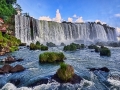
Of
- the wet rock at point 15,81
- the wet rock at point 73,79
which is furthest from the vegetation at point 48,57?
the wet rock at point 15,81

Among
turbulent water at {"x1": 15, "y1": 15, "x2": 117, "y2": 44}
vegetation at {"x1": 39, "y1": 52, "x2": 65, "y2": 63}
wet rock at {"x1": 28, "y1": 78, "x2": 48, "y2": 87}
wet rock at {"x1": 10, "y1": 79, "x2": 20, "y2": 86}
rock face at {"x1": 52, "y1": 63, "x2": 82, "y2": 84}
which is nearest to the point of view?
wet rock at {"x1": 28, "y1": 78, "x2": 48, "y2": 87}

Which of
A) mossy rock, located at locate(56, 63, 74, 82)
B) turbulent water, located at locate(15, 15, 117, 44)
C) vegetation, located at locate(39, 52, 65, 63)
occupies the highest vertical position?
turbulent water, located at locate(15, 15, 117, 44)

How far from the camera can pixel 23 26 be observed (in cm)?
5959

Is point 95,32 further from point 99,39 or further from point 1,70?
point 1,70

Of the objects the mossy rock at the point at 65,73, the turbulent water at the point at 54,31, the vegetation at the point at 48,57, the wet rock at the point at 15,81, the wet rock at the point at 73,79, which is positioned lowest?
the wet rock at the point at 15,81

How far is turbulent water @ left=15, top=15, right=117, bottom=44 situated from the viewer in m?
59.4

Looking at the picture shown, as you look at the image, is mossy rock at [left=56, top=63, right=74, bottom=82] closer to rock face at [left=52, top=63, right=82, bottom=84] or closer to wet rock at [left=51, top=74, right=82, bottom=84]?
rock face at [left=52, top=63, right=82, bottom=84]

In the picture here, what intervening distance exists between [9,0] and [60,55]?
4919cm

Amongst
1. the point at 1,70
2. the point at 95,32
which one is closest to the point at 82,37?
the point at 95,32

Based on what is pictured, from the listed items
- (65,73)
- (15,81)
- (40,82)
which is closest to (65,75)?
(65,73)

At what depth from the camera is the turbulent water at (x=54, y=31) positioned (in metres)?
59.4

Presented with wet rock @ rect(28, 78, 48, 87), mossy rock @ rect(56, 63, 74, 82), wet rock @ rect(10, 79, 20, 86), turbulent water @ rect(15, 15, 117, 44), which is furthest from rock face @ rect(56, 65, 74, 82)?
turbulent water @ rect(15, 15, 117, 44)

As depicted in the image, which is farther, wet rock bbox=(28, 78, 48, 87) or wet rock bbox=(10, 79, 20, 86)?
wet rock bbox=(10, 79, 20, 86)

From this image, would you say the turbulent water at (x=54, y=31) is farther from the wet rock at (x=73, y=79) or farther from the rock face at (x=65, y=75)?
the rock face at (x=65, y=75)
